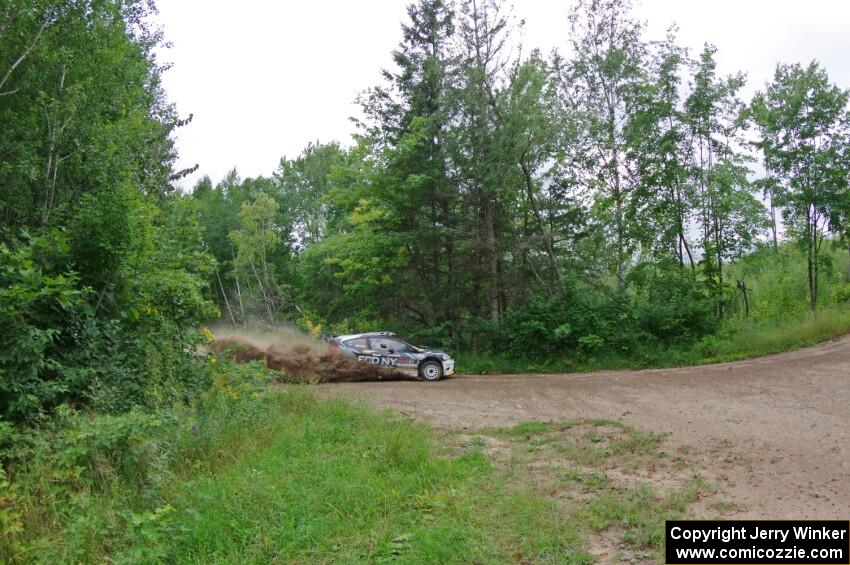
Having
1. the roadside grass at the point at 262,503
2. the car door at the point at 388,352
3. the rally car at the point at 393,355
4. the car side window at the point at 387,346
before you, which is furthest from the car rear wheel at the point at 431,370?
the roadside grass at the point at 262,503

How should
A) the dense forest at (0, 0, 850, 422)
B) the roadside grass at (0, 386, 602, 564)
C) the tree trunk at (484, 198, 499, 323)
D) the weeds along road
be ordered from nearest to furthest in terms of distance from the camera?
the roadside grass at (0, 386, 602, 564)
the weeds along road
the dense forest at (0, 0, 850, 422)
the tree trunk at (484, 198, 499, 323)

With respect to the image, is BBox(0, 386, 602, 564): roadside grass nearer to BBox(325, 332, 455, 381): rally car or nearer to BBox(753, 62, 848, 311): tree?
BBox(325, 332, 455, 381): rally car

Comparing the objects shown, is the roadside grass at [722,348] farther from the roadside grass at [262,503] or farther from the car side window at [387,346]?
the roadside grass at [262,503]

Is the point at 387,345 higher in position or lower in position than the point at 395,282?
lower

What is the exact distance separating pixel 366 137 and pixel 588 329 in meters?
11.6

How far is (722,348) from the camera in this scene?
659 inches

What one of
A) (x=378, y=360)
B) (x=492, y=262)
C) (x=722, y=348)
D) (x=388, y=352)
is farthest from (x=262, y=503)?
(x=492, y=262)

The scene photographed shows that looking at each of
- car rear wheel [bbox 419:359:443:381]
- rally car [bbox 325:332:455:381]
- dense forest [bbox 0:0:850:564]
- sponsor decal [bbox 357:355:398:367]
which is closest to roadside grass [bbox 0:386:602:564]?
dense forest [bbox 0:0:850:564]

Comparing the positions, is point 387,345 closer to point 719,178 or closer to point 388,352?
point 388,352

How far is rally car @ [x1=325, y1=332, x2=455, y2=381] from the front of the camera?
16.7 meters

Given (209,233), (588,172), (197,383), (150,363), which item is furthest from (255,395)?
(209,233)

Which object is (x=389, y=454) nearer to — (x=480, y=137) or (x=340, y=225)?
(x=480, y=137)

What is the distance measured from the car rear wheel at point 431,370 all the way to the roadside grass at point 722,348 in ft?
6.31

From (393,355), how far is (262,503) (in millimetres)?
11802
